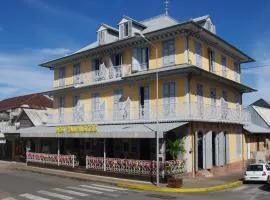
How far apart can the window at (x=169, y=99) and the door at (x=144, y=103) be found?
1.58 m

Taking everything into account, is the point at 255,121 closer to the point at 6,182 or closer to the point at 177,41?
the point at 177,41

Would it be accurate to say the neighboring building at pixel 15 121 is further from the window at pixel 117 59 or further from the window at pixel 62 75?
the window at pixel 117 59

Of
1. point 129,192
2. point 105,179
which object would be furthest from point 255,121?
point 129,192

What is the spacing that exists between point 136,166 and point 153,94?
572 centimetres

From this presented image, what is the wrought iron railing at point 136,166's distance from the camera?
2360 centimetres

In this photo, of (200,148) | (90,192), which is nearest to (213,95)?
(200,148)

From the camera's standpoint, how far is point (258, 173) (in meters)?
24.4

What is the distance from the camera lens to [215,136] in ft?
96.0

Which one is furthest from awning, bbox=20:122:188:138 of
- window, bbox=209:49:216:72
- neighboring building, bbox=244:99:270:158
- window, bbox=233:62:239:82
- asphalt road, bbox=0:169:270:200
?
neighboring building, bbox=244:99:270:158

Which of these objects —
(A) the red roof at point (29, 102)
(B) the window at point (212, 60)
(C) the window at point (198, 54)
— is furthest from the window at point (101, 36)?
(A) the red roof at point (29, 102)

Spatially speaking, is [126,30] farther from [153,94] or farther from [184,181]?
[184,181]

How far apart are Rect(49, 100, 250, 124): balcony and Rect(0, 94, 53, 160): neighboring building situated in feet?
20.0

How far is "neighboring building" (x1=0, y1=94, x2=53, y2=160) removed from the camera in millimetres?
40131

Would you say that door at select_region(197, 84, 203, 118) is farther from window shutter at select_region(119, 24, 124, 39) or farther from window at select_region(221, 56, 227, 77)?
window shutter at select_region(119, 24, 124, 39)
